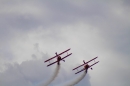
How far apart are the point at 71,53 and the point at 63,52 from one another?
7.29 m

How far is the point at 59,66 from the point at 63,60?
16.8ft

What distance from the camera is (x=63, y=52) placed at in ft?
651

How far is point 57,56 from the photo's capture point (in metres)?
196

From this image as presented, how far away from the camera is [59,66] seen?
19538 centimetres

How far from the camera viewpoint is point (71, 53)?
193375 mm

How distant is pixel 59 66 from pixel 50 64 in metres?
6.12

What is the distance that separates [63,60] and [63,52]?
6.89 metres

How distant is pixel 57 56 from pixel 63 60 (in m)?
5.30

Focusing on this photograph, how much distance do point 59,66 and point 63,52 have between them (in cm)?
1002

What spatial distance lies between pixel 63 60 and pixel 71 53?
700 cm

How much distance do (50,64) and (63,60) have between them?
909 cm

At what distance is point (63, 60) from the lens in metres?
194
